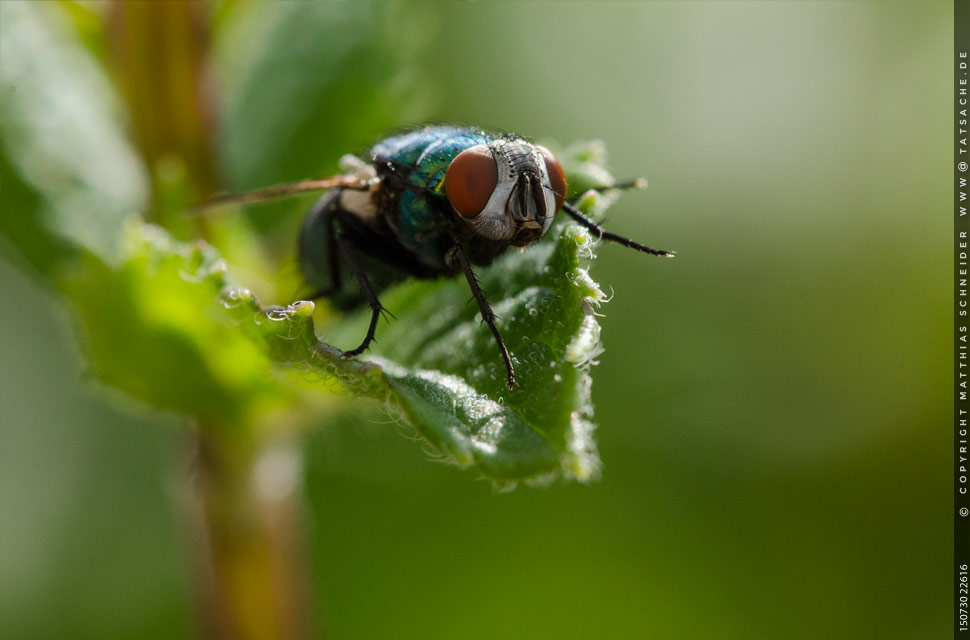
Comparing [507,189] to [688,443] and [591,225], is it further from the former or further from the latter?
[688,443]

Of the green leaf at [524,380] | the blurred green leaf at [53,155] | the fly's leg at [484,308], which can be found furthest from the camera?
the blurred green leaf at [53,155]

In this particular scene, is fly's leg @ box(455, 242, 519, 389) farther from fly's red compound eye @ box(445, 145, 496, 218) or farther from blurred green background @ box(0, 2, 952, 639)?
blurred green background @ box(0, 2, 952, 639)

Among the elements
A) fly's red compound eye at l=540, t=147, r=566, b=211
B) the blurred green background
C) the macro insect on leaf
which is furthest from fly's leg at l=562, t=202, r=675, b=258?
the blurred green background

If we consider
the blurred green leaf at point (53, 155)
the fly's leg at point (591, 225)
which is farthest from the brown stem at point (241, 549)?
the fly's leg at point (591, 225)

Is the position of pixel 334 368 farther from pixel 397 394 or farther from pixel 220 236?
pixel 220 236

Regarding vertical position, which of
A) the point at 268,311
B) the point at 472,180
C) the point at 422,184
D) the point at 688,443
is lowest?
the point at 688,443

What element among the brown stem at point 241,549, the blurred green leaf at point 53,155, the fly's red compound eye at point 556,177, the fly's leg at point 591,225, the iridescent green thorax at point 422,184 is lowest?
the brown stem at point 241,549

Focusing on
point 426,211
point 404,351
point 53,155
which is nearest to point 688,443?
point 426,211

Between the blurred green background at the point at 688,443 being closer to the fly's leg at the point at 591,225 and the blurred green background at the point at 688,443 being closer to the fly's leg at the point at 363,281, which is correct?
the fly's leg at the point at 363,281
